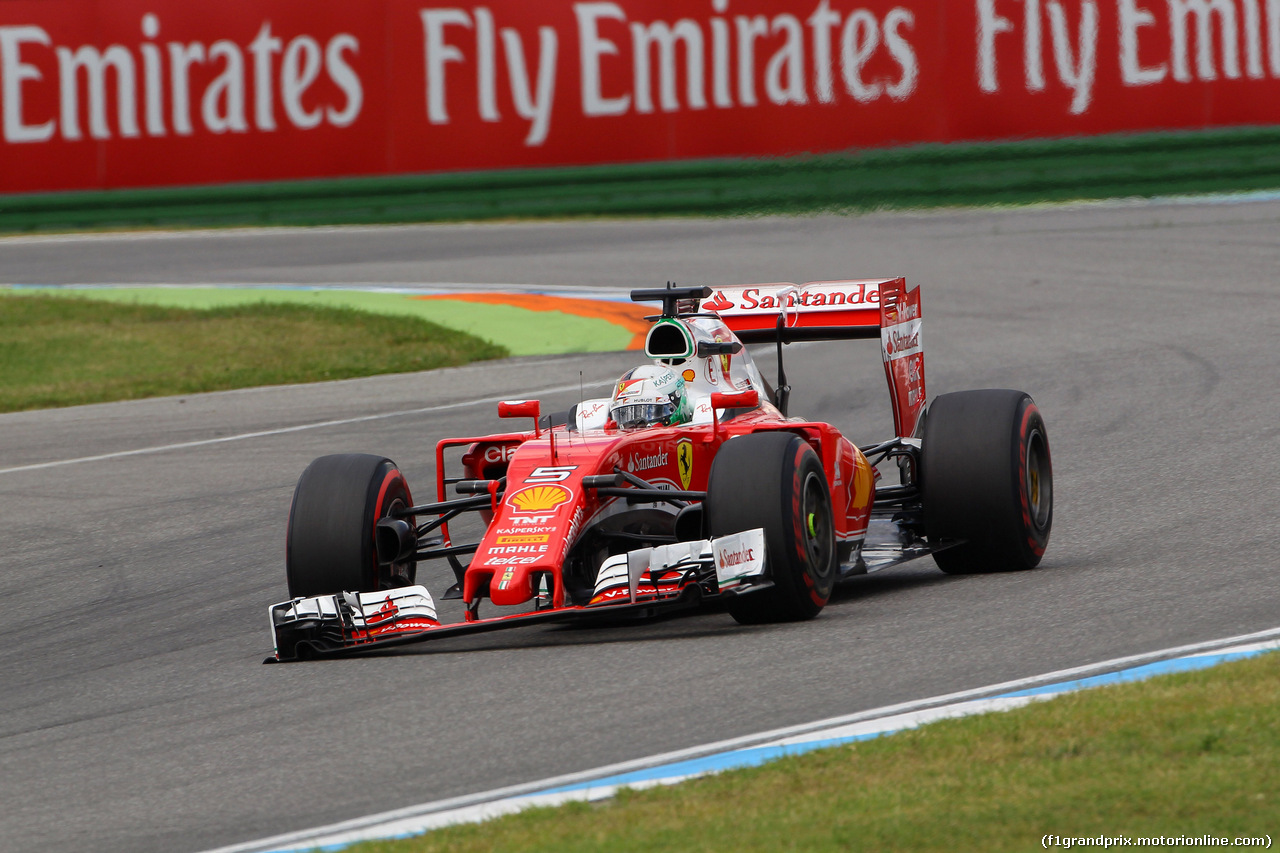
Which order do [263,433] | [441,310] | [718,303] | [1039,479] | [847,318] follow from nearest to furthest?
[1039,479] → [847,318] → [718,303] → [263,433] → [441,310]

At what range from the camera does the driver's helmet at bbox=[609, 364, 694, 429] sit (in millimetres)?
8219

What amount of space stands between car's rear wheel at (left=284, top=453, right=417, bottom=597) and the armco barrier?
14318mm

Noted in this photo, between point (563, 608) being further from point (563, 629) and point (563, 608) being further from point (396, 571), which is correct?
point (396, 571)

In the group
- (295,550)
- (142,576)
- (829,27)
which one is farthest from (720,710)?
(829,27)

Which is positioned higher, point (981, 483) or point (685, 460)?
point (685, 460)

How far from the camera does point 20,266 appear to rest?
21.8m

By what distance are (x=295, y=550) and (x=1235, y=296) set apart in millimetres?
11776

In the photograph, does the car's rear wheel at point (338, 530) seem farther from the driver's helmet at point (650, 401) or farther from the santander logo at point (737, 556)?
A: the santander logo at point (737, 556)

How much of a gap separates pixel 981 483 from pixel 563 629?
2067 mm

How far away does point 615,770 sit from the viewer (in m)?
5.39

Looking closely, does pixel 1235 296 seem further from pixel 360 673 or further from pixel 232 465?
pixel 360 673

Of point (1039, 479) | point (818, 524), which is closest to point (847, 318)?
point (1039, 479)

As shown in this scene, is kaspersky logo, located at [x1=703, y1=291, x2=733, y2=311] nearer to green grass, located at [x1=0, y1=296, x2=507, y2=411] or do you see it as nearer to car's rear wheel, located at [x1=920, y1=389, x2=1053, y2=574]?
car's rear wheel, located at [x1=920, y1=389, x2=1053, y2=574]

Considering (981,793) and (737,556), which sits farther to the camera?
(737,556)
